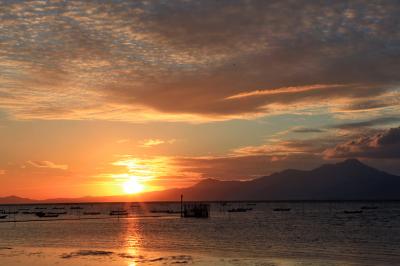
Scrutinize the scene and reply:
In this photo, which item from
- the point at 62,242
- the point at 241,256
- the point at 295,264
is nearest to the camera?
the point at 295,264

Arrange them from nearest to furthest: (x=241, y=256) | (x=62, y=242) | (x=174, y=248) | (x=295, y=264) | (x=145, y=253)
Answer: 1. (x=295, y=264)
2. (x=241, y=256)
3. (x=145, y=253)
4. (x=174, y=248)
5. (x=62, y=242)

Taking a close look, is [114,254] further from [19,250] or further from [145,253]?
[19,250]

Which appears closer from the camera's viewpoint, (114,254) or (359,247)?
(114,254)

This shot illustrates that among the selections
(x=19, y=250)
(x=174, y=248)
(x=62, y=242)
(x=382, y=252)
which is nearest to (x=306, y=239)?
(x=382, y=252)

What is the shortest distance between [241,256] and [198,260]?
14.6 ft

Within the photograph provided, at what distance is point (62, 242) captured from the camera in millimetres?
54469

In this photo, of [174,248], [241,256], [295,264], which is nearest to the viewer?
[295,264]

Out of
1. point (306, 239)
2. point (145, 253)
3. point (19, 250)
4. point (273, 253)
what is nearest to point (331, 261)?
point (273, 253)

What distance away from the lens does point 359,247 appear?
1885 inches

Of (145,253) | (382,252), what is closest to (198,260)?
(145,253)

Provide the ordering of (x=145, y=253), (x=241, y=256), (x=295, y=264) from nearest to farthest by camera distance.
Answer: (x=295, y=264) → (x=241, y=256) → (x=145, y=253)

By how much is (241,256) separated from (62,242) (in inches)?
926

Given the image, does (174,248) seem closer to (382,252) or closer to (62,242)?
(62,242)

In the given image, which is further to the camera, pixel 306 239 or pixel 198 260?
pixel 306 239
